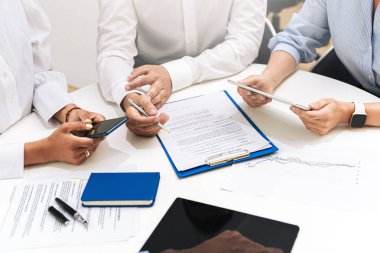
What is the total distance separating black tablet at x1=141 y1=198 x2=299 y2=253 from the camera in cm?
70

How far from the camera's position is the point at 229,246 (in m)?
0.69

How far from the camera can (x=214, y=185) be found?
0.84 meters

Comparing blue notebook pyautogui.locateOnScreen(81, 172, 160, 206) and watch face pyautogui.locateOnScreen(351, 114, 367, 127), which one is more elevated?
watch face pyautogui.locateOnScreen(351, 114, 367, 127)

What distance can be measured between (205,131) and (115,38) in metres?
0.49

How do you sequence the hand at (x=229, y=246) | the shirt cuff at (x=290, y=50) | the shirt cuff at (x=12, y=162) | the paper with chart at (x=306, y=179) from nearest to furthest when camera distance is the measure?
the hand at (x=229, y=246), the paper with chart at (x=306, y=179), the shirt cuff at (x=12, y=162), the shirt cuff at (x=290, y=50)

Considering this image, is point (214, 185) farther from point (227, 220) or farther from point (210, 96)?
point (210, 96)

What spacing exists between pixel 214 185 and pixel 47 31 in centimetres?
79

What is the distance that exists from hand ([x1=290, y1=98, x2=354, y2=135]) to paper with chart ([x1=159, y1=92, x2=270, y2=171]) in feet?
0.40

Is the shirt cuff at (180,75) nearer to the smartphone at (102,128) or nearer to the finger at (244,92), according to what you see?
the finger at (244,92)

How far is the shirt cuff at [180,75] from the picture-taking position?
1.20 meters

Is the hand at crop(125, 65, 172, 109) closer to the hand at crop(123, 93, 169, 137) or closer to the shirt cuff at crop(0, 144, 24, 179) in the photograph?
the hand at crop(123, 93, 169, 137)

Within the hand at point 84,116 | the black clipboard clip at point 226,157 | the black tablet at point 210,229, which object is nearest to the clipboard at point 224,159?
the black clipboard clip at point 226,157

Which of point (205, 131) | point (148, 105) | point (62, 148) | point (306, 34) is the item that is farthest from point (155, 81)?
point (306, 34)

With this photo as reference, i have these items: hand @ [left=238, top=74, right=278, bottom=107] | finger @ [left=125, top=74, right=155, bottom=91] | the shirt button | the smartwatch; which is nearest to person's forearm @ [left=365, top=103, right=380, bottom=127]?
the smartwatch
